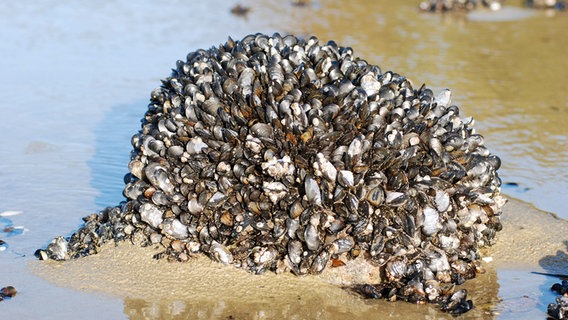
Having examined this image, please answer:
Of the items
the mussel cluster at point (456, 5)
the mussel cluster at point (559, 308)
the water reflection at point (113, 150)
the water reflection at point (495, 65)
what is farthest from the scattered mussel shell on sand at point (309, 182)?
the mussel cluster at point (456, 5)

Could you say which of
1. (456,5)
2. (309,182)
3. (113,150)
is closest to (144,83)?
(113,150)

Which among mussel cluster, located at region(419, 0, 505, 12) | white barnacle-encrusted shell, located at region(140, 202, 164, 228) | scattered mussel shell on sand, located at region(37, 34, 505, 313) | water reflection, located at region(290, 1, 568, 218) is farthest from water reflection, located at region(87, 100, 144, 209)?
mussel cluster, located at region(419, 0, 505, 12)

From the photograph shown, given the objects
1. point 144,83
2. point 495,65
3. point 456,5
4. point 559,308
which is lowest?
point 559,308

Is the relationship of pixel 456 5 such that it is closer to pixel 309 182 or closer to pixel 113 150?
pixel 113 150

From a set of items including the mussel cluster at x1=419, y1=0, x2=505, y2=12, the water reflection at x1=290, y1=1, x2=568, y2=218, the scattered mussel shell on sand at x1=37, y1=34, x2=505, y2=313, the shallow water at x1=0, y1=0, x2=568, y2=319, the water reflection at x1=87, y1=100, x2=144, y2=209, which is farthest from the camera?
the mussel cluster at x1=419, y1=0, x2=505, y2=12

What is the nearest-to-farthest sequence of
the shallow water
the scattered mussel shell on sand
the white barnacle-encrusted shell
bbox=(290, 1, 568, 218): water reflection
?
the scattered mussel shell on sand
the white barnacle-encrusted shell
the shallow water
bbox=(290, 1, 568, 218): water reflection

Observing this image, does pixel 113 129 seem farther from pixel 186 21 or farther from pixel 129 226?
pixel 186 21

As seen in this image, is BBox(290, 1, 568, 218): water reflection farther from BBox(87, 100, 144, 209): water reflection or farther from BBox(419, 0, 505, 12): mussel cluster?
BBox(87, 100, 144, 209): water reflection
